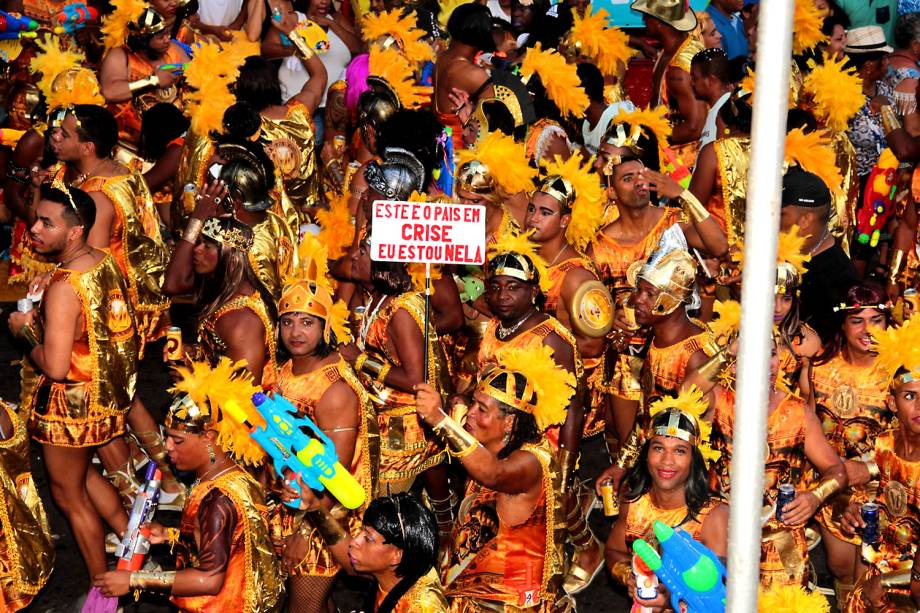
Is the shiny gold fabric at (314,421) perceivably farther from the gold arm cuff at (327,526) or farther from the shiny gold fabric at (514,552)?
the shiny gold fabric at (514,552)

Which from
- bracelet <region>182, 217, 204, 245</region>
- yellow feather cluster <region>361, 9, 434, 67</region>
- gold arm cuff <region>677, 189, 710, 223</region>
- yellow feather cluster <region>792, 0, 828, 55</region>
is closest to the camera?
bracelet <region>182, 217, 204, 245</region>

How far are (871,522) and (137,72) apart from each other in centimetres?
656

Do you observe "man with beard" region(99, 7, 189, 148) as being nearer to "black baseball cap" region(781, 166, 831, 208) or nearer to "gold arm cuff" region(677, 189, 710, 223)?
"gold arm cuff" region(677, 189, 710, 223)

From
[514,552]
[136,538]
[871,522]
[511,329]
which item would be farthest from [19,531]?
[871,522]

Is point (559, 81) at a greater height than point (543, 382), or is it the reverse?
point (559, 81)

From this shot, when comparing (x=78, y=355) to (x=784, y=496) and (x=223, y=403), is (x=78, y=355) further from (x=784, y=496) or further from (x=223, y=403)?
(x=784, y=496)

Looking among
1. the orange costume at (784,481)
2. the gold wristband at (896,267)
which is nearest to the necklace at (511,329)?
the orange costume at (784,481)

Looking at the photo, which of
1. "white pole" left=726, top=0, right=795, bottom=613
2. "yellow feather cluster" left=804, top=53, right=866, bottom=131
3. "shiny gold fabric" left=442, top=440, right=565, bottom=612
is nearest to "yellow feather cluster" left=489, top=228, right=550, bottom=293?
"shiny gold fabric" left=442, top=440, right=565, bottom=612

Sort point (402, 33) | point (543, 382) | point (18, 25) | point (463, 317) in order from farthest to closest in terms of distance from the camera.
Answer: point (18, 25) < point (402, 33) < point (463, 317) < point (543, 382)

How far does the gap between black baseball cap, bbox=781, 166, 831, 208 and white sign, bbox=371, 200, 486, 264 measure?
2.43 meters

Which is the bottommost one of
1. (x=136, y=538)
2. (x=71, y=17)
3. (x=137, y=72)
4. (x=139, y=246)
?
(x=136, y=538)

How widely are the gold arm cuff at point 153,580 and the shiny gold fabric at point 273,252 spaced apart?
Answer: 208cm

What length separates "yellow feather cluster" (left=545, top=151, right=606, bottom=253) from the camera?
26.0 feet

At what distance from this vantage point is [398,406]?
7.12 meters
